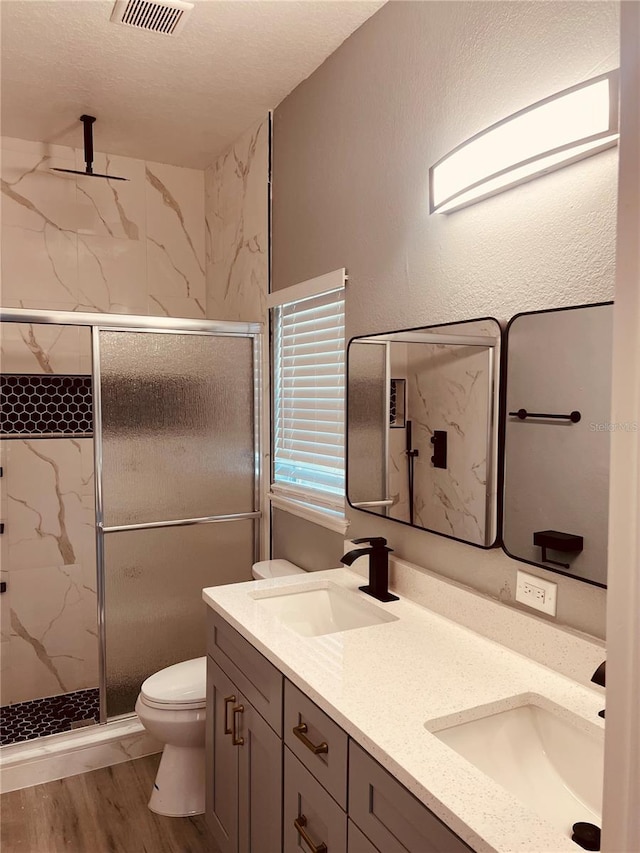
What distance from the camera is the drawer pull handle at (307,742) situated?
135 centimetres

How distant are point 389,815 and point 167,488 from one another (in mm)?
1814

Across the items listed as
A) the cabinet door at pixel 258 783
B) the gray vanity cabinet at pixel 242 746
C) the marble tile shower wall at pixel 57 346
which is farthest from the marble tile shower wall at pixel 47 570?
the cabinet door at pixel 258 783

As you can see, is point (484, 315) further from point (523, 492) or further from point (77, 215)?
point (77, 215)

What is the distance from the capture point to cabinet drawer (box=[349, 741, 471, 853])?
3.33 ft

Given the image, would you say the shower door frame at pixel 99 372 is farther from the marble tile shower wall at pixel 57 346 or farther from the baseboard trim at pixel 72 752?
the marble tile shower wall at pixel 57 346

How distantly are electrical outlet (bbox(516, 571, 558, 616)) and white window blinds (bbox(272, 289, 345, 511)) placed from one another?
3.18 ft

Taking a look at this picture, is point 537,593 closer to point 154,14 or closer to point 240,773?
point 240,773

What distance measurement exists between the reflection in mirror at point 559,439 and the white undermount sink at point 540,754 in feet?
0.99

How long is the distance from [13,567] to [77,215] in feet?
6.01

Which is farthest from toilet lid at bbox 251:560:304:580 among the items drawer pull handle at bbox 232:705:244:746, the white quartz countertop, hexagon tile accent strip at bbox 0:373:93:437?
hexagon tile accent strip at bbox 0:373:93:437

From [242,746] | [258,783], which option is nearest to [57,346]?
[242,746]

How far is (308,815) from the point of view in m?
1.45

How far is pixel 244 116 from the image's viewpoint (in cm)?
292

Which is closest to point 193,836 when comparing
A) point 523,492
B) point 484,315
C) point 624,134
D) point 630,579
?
point 523,492
